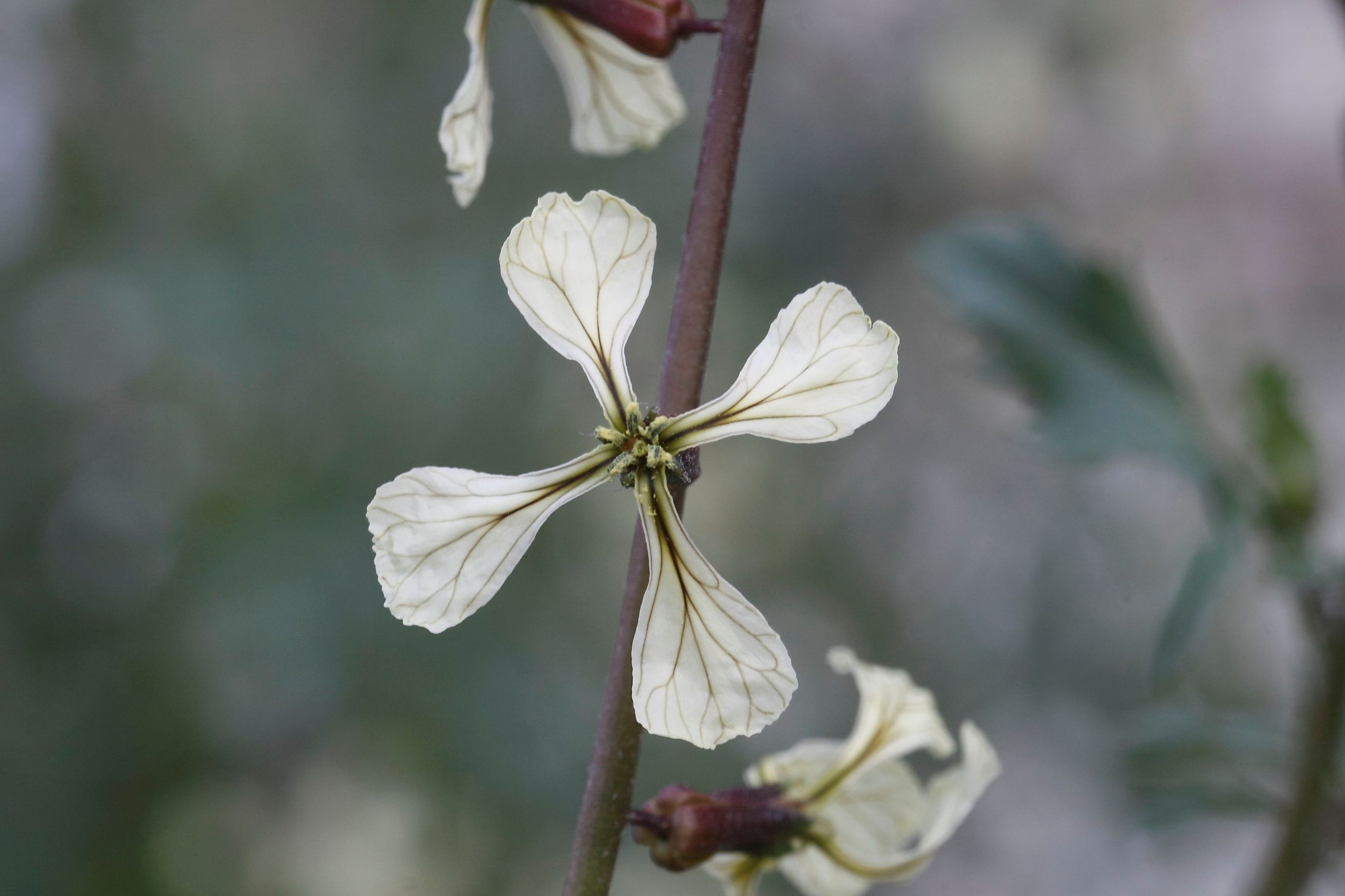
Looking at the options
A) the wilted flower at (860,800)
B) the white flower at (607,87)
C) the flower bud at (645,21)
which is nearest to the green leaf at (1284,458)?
the wilted flower at (860,800)

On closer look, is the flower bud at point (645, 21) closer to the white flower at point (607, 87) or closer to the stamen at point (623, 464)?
the white flower at point (607, 87)

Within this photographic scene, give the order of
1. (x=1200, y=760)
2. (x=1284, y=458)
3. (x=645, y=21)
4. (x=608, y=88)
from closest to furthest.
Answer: (x=645, y=21), (x=608, y=88), (x=1284, y=458), (x=1200, y=760)

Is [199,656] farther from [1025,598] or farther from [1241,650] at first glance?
[1241,650]

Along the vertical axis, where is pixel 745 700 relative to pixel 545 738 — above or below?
above

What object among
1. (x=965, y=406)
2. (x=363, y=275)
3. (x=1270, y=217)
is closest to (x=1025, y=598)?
(x=965, y=406)

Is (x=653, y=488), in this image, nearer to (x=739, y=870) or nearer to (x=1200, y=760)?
(x=739, y=870)

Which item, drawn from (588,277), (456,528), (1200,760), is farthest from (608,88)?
(1200,760)

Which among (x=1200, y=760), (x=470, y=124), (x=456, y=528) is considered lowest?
(x=1200, y=760)
